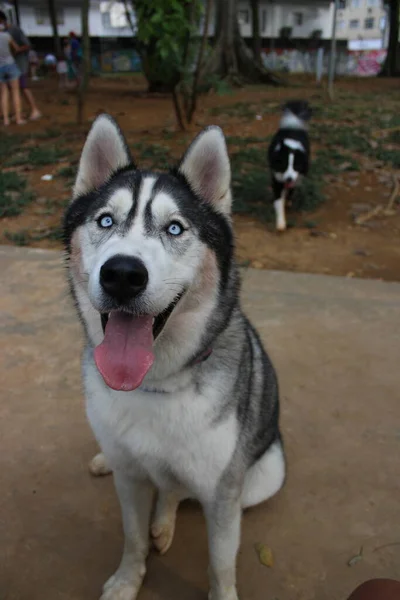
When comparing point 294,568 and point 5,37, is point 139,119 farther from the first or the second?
point 294,568

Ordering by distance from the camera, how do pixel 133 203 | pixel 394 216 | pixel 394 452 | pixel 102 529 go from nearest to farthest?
pixel 133 203, pixel 102 529, pixel 394 452, pixel 394 216

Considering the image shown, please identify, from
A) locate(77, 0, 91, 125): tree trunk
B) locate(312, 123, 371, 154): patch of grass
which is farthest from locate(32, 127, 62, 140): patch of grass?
locate(312, 123, 371, 154): patch of grass

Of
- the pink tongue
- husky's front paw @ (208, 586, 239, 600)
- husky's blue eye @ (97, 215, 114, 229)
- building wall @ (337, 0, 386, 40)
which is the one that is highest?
husky's blue eye @ (97, 215, 114, 229)

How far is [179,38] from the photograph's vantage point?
893 cm

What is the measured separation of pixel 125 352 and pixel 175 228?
0.45 metres

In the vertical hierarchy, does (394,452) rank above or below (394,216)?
above

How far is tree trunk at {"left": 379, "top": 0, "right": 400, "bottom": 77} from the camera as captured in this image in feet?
80.6

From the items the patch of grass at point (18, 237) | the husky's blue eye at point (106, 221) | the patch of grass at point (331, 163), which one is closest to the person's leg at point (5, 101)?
the patch of grass at point (18, 237)

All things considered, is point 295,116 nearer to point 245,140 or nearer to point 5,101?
point 245,140

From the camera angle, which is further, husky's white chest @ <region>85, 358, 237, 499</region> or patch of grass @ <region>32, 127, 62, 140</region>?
patch of grass @ <region>32, 127, 62, 140</region>

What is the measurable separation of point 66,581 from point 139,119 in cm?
1075

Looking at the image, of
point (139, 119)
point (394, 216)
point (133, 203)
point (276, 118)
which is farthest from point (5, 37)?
point (133, 203)

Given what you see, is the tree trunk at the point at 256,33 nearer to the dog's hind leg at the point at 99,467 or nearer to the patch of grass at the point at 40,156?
the patch of grass at the point at 40,156

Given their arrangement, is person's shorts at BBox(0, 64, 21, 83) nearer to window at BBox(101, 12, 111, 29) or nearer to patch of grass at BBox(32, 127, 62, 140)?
patch of grass at BBox(32, 127, 62, 140)
